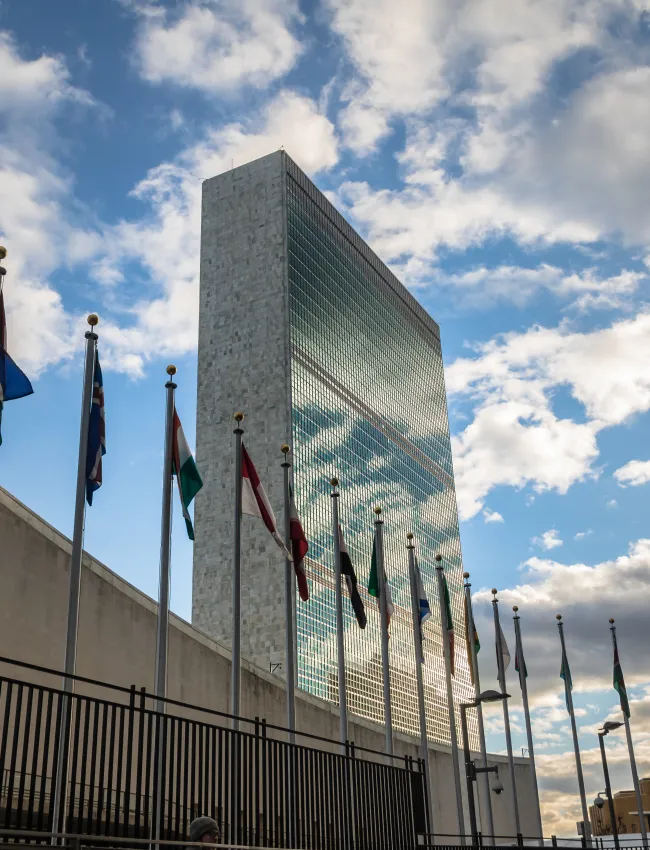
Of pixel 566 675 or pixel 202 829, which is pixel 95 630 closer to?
pixel 202 829

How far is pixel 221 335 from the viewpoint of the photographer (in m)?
87.0

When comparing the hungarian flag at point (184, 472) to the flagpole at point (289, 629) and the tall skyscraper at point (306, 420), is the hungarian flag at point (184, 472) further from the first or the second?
the tall skyscraper at point (306, 420)

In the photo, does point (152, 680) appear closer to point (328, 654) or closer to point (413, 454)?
point (328, 654)

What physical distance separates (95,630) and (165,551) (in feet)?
23.6

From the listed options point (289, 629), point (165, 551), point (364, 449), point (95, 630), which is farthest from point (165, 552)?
point (364, 449)

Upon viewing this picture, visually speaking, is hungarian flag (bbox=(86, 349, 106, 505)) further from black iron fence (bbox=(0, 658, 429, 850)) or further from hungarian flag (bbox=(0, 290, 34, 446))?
black iron fence (bbox=(0, 658, 429, 850))

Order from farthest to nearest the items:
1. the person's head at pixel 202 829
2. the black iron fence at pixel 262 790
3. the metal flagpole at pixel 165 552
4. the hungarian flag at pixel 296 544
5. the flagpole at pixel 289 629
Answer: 1. the hungarian flag at pixel 296 544
2. the flagpole at pixel 289 629
3. the metal flagpole at pixel 165 552
4. the black iron fence at pixel 262 790
5. the person's head at pixel 202 829

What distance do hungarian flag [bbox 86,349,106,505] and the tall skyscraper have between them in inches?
2198

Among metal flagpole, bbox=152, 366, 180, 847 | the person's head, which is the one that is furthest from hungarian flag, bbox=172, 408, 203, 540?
the person's head

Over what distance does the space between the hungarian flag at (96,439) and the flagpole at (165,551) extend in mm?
1822

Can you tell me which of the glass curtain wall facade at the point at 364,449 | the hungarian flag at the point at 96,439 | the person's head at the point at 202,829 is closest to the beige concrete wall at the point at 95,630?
the hungarian flag at the point at 96,439

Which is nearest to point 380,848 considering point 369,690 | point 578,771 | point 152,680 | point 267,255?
point 152,680

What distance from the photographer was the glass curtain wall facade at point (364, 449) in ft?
269

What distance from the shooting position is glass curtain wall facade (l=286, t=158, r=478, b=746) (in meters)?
81.9
